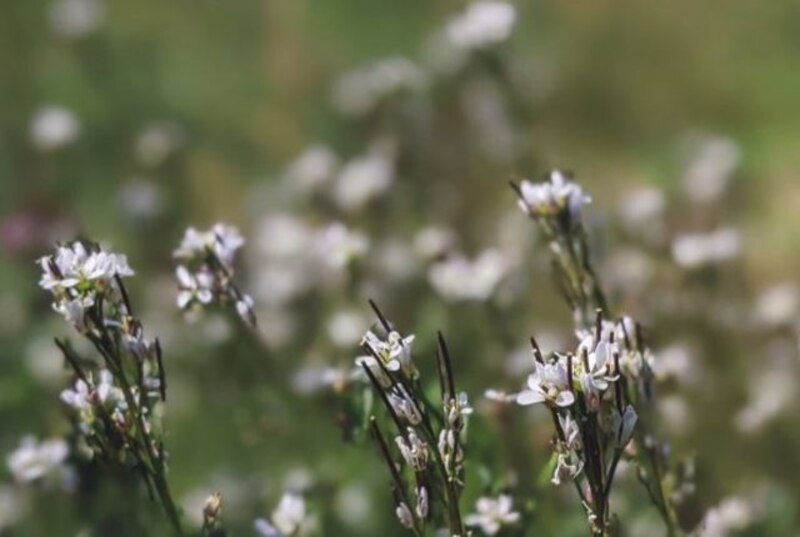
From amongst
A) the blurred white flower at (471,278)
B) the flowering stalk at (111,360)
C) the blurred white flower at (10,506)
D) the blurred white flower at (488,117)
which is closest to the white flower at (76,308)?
the flowering stalk at (111,360)

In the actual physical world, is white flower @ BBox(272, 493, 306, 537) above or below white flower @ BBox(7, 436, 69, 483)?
below

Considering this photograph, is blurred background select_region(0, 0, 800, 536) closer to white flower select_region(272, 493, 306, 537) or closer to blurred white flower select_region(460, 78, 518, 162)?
blurred white flower select_region(460, 78, 518, 162)

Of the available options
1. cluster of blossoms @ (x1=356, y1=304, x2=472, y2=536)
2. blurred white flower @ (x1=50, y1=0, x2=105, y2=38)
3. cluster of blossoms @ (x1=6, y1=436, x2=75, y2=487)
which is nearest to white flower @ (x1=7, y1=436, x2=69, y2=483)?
cluster of blossoms @ (x1=6, y1=436, x2=75, y2=487)

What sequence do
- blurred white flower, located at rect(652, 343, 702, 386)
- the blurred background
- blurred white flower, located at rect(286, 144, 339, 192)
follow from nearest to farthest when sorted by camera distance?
blurred white flower, located at rect(652, 343, 702, 386), the blurred background, blurred white flower, located at rect(286, 144, 339, 192)

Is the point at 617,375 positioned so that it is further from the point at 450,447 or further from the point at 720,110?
the point at 720,110

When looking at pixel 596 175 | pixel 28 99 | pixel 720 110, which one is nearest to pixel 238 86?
pixel 28 99
